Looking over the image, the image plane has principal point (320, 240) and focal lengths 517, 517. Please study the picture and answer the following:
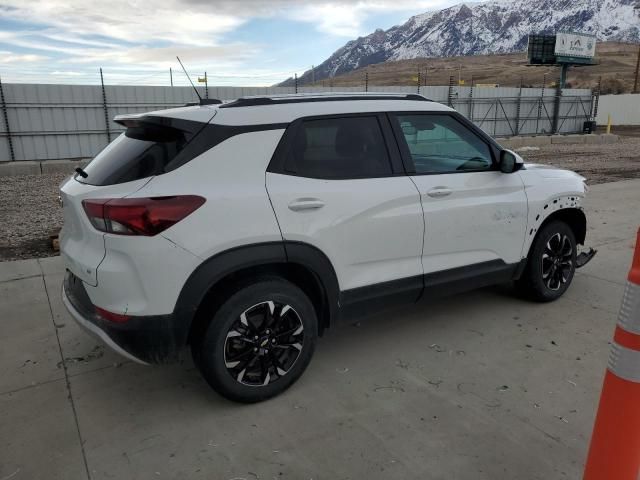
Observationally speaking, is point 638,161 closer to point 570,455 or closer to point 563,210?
point 563,210

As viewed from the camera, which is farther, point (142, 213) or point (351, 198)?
point (351, 198)

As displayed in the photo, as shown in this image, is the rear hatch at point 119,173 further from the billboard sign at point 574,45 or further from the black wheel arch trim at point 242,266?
the billboard sign at point 574,45

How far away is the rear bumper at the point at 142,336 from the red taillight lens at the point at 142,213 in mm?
467

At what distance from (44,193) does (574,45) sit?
→ 116 ft

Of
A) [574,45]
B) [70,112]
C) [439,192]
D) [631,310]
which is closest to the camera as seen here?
[631,310]

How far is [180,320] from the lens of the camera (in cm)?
275

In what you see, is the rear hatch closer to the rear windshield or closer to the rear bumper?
the rear windshield

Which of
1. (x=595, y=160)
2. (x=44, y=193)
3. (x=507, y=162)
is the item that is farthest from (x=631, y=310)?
(x=595, y=160)

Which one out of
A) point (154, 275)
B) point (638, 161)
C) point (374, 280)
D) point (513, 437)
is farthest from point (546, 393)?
point (638, 161)

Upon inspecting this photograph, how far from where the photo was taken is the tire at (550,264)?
4.35m

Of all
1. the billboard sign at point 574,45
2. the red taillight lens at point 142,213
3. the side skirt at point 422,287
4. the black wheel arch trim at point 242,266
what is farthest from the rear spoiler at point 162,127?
the billboard sign at point 574,45

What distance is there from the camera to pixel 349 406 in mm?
3049

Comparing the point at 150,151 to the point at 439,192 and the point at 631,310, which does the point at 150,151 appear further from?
the point at 631,310

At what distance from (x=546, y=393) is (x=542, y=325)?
1084mm
